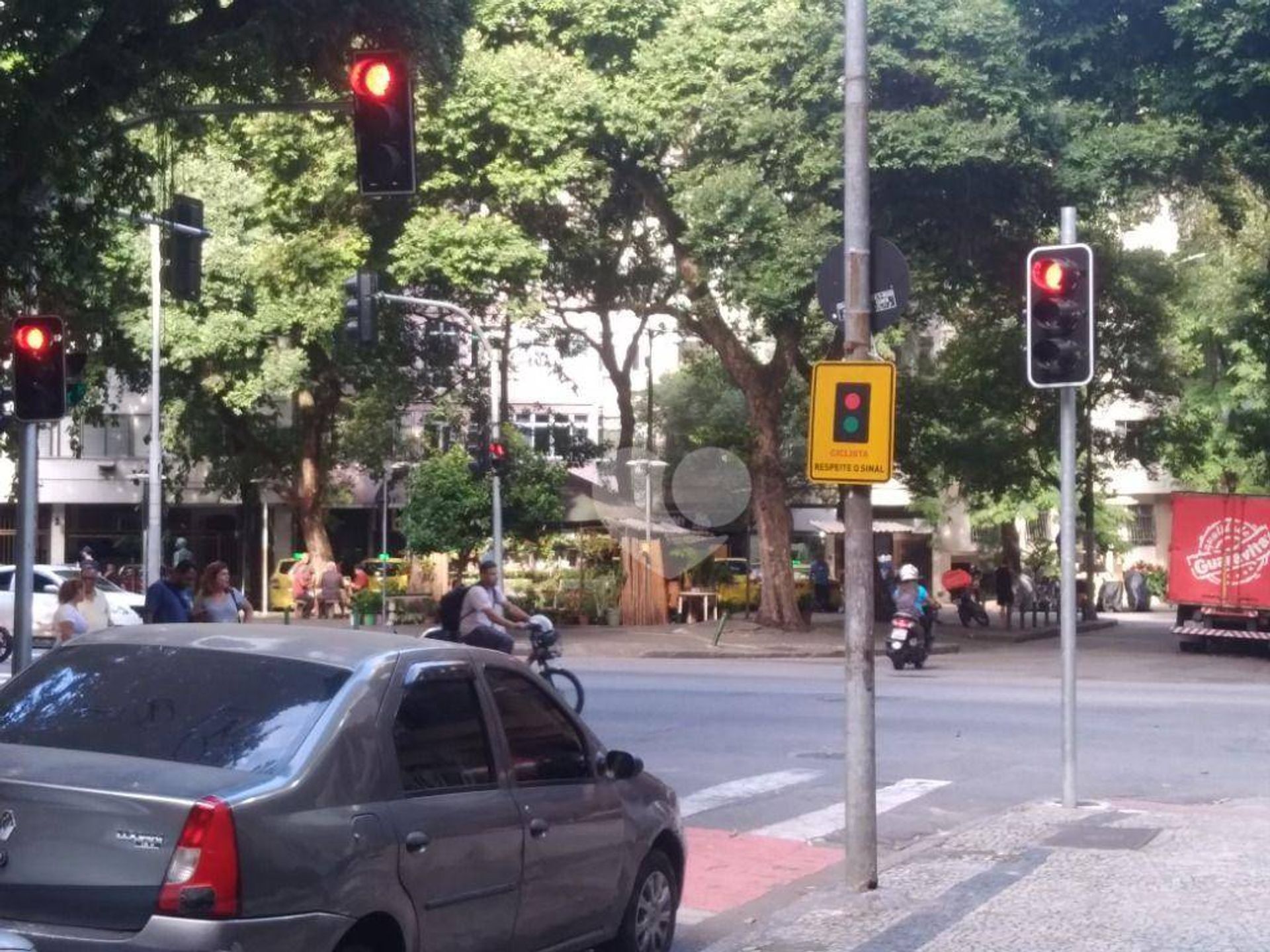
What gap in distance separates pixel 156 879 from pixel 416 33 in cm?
1086

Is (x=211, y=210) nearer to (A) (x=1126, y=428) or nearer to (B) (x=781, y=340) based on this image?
(B) (x=781, y=340)

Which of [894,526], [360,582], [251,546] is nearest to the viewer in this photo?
[360,582]

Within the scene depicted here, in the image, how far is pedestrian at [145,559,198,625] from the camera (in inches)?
595

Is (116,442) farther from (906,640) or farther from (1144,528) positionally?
(1144,528)

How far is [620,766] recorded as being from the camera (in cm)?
777

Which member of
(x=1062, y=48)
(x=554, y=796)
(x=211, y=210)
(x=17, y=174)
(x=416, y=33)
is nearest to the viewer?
(x=554, y=796)

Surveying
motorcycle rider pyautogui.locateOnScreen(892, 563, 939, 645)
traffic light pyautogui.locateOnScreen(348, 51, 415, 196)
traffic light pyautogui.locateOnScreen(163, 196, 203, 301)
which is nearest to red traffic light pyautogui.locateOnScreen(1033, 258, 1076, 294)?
traffic light pyautogui.locateOnScreen(348, 51, 415, 196)

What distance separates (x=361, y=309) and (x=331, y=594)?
1854cm

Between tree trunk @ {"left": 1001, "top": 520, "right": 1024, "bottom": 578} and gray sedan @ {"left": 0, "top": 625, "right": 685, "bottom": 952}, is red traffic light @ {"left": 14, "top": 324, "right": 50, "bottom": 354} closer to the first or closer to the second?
gray sedan @ {"left": 0, "top": 625, "right": 685, "bottom": 952}

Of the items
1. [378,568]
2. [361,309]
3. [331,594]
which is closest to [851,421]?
[361,309]

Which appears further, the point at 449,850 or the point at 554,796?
the point at 554,796

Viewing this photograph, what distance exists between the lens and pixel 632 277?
3841cm

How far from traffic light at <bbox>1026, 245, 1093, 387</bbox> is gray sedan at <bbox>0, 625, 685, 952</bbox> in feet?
19.3

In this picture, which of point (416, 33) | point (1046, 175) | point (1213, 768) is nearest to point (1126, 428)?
point (1046, 175)
